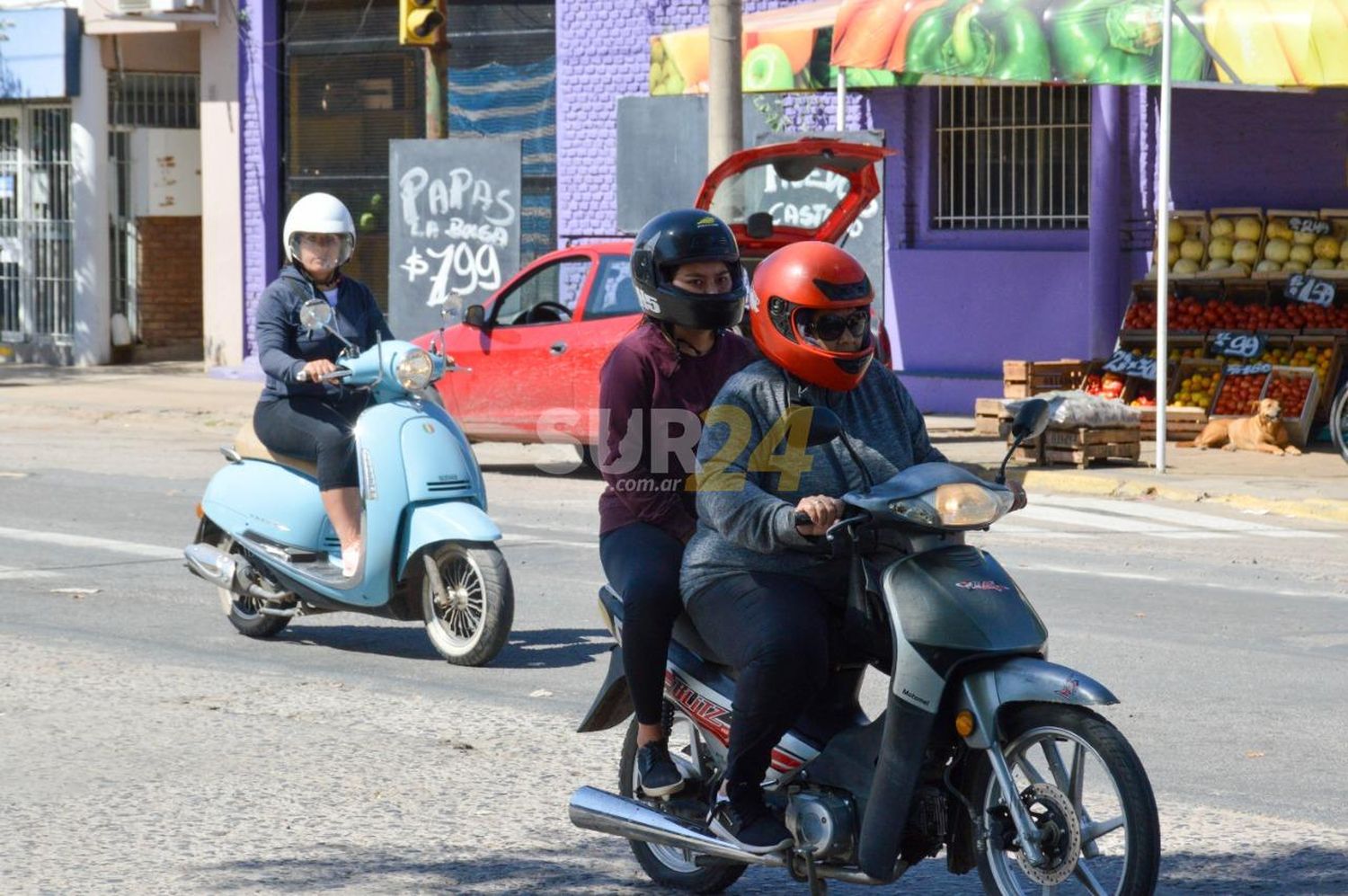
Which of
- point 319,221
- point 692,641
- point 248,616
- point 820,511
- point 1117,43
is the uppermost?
point 1117,43

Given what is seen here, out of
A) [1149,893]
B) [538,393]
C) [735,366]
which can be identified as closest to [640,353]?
[735,366]

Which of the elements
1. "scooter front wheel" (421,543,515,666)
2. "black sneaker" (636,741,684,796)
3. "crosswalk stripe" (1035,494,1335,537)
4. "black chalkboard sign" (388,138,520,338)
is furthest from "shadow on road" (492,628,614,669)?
"black chalkboard sign" (388,138,520,338)

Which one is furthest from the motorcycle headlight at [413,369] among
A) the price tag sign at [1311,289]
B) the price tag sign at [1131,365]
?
the price tag sign at [1311,289]

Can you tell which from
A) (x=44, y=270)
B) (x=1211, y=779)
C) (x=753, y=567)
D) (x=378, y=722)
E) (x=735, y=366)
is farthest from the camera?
(x=44, y=270)

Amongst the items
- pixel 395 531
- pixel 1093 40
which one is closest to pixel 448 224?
pixel 1093 40

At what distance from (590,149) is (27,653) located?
14133mm

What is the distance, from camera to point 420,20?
18047 millimetres

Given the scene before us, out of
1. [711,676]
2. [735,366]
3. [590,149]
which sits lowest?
[711,676]

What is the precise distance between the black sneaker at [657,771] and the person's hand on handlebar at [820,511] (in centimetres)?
92

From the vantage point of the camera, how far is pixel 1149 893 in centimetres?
458

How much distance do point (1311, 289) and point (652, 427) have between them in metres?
13.0

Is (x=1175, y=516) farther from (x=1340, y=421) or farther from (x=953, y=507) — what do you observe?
(x=953, y=507)

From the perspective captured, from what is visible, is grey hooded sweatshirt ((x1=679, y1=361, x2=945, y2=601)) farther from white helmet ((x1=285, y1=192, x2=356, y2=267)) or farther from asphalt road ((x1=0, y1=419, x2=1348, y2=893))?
white helmet ((x1=285, y1=192, x2=356, y2=267))

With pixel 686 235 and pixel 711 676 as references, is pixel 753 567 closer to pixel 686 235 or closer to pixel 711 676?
pixel 711 676
